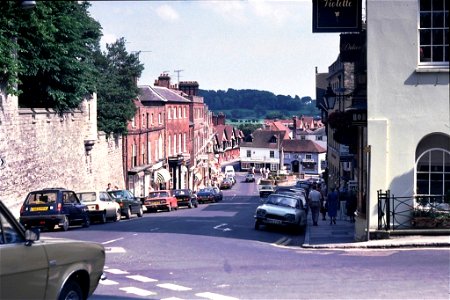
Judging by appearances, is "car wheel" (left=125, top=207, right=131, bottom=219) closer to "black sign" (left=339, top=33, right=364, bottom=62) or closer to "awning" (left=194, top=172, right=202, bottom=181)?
"black sign" (left=339, top=33, right=364, bottom=62)

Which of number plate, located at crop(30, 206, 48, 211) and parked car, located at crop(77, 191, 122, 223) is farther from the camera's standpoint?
parked car, located at crop(77, 191, 122, 223)

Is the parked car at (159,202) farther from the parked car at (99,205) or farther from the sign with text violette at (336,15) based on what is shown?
the sign with text violette at (336,15)

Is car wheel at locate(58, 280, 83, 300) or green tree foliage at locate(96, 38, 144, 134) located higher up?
green tree foliage at locate(96, 38, 144, 134)

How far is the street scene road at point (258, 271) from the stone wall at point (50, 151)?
12022 mm

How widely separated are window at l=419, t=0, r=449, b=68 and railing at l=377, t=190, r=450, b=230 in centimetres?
487

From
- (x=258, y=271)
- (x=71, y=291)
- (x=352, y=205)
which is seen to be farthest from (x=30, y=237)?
(x=352, y=205)

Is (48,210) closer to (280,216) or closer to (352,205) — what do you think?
(280,216)

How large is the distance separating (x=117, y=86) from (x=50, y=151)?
13.2 metres

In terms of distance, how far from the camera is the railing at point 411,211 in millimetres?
17625

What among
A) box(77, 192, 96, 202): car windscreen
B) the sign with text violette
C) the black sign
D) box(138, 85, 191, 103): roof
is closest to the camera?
the sign with text violette

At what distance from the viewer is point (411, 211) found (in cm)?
1786

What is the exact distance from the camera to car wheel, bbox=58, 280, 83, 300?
862 centimetres

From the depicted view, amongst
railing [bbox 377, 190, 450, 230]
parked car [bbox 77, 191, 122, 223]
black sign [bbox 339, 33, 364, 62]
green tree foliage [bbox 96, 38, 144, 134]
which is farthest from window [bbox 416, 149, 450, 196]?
green tree foliage [bbox 96, 38, 144, 134]

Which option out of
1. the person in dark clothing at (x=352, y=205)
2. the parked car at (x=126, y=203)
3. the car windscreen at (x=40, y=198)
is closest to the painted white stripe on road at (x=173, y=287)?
the car windscreen at (x=40, y=198)
